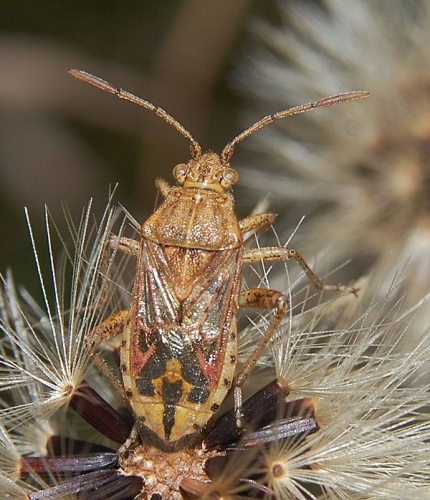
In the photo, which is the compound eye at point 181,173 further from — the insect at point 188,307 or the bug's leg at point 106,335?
the bug's leg at point 106,335

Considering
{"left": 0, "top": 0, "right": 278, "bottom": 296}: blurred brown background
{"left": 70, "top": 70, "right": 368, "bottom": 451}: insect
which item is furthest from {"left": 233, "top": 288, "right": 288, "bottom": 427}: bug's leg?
{"left": 0, "top": 0, "right": 278, "bottom": 296}: blurred brown background

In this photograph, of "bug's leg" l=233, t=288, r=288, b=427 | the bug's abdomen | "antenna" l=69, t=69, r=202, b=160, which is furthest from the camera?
"antenna" l=69, t=69, r=202, b=160

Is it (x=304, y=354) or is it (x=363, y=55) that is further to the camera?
(x=363, y=55)

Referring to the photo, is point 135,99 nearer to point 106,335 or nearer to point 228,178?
point 228,178

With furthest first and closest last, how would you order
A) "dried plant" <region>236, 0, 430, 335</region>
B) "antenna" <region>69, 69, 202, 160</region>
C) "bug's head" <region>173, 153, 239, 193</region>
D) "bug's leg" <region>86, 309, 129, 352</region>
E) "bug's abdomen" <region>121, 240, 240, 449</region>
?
"dried plant" <region>236, 0, 430, 335</region>, "antenna" <region>69, 69, 202, 160</region>, "bug's head" <region>173, 153, 239, 193</region>, "bug's leg" <region>86, 309, 129, 352</region>, "bug's abdomen" <region>121, 240, 240, 449</region>

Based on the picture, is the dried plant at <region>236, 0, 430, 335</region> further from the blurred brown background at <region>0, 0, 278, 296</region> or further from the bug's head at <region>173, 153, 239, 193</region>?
the blurred brown background at <region>0, 0, 278, 296</region>

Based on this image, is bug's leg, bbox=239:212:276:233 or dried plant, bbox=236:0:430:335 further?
dried plant, bbox=236:0:430:335

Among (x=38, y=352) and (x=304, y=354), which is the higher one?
(x=304, y=354)

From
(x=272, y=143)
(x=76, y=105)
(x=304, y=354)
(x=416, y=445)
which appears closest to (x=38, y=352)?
(x=304, y=354)

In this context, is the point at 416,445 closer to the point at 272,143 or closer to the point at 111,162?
the point at 272,143
